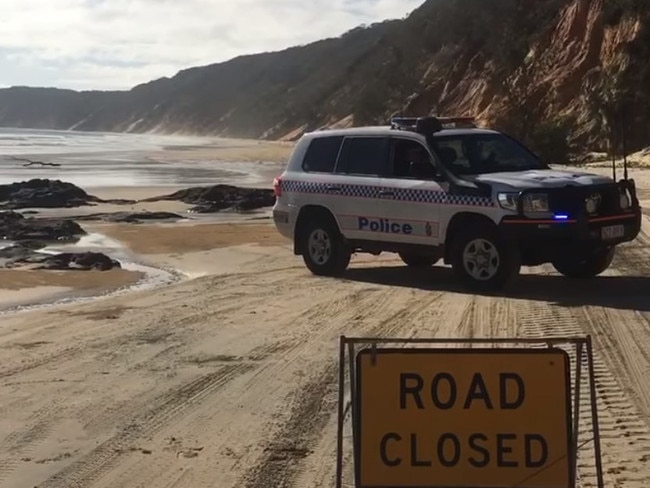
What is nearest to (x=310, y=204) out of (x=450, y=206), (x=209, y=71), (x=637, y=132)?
(x=450, y=206)

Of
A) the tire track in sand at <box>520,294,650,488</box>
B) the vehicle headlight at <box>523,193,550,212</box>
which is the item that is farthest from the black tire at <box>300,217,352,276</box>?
the tire track in sand at <box>520,294,650,488</box>

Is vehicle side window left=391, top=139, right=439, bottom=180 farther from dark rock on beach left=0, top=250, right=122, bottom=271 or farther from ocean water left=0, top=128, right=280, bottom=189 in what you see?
ocean water left=0, top=128, right=280, bottom=189

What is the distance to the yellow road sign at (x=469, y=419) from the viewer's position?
4.37 m

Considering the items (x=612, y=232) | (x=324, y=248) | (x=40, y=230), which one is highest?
(x=612, y=232)

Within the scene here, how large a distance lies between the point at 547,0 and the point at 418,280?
5499cm

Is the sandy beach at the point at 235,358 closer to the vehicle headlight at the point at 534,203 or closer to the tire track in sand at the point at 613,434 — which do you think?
the tire track in sand at the point at 613,434

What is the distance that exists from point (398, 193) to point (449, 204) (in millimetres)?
793

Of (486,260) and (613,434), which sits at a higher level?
(486,260)

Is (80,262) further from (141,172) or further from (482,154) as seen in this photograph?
(141,172)

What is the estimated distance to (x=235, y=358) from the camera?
839 cm

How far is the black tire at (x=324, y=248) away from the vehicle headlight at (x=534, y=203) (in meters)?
2.63

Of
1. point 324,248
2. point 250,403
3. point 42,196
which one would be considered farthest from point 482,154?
point 42,196

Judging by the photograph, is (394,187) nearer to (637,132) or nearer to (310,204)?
(310,204)

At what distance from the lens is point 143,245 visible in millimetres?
18719
